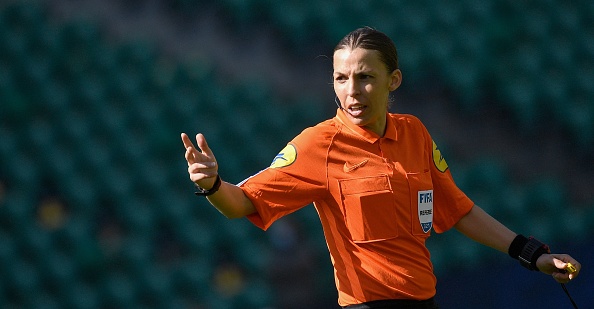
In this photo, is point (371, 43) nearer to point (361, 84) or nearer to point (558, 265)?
point (361, 84)

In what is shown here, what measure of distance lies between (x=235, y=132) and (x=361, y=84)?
2.39m

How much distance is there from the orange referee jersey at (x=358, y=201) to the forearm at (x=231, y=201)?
23 mm

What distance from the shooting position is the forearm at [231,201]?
2.14 meters

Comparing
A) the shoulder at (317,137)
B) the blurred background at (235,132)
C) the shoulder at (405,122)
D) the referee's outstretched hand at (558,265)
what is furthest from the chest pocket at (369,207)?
the blurred background at (235,132)

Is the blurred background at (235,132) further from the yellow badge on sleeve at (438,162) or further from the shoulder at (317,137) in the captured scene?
the shoulder at (317,137)

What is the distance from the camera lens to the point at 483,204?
484cm

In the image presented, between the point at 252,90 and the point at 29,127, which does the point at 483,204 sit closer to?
the point at 252,90

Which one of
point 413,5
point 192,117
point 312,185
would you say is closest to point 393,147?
point 312,185

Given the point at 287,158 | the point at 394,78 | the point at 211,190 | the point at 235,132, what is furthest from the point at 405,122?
the point at 235,132

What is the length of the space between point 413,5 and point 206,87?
4.08 feet

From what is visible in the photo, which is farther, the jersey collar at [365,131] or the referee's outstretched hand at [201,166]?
the jersey collar at [365,131]

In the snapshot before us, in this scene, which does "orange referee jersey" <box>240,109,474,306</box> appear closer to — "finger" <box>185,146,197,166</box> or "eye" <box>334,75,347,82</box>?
"eye" <box>334,75,347,82</box>

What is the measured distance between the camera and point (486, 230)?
100 inches

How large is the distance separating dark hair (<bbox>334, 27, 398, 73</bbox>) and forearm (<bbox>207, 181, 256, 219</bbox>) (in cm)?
48
